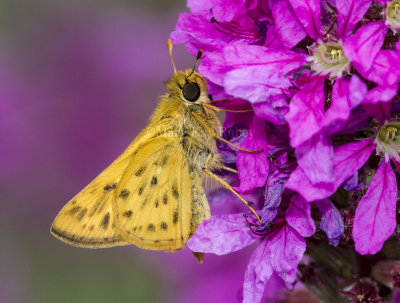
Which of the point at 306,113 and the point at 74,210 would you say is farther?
the point at 74,210

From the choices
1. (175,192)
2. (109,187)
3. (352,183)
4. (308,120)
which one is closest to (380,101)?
(308,120)

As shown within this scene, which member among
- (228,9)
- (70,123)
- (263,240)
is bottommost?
(70,123)

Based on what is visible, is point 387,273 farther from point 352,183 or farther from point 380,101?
point 380,101

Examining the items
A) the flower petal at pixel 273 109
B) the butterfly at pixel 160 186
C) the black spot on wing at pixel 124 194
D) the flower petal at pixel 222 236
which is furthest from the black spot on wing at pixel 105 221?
the flower petal at pixel 273 109

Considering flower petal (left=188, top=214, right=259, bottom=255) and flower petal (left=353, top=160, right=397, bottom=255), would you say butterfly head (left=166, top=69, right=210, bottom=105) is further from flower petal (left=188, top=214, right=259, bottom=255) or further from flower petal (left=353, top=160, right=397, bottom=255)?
flower petal (left=353, top=160, right=397, bottom=255)

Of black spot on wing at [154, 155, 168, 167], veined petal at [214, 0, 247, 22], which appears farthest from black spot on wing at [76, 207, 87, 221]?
veined petal at [214, 0, 247, 22]

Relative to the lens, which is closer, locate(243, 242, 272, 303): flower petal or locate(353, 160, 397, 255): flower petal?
locate(353, 160, 397, 255): flower petal

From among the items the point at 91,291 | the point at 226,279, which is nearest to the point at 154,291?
the point at 91,291
